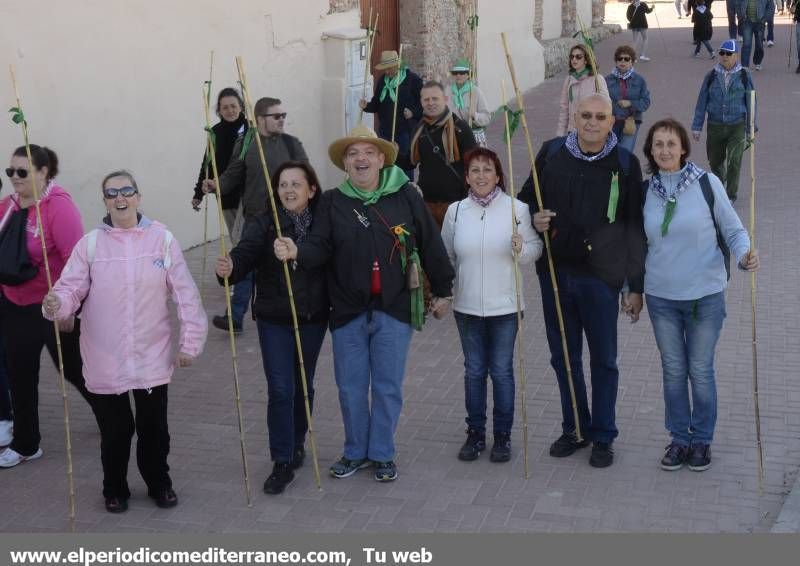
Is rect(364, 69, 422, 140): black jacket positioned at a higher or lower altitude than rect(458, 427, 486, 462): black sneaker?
higher

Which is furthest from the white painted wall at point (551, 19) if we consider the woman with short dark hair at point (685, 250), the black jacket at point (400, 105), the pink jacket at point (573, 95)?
the woman with short dark hair at point (685, 250)

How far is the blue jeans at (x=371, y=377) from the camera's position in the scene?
19.9 feet

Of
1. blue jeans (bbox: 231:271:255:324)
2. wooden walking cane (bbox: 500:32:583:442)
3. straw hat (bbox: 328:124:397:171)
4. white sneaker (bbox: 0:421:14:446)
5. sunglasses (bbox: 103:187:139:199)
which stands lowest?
white sneaker (bbox: 0:421:14:446)

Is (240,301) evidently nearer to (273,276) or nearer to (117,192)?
(273,276)

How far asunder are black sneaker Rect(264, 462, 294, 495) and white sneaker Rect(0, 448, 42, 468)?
1.42 meters

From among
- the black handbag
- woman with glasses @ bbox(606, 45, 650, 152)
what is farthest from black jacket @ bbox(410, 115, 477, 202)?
woman with glasses @ bbox(606, 45, 650, 152)

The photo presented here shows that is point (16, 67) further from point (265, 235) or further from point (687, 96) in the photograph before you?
point (687, 96)

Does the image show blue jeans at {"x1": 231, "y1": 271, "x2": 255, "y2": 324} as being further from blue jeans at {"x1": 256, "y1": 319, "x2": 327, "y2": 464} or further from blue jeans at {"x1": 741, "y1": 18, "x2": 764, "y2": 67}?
blue jeans at {"x1": 741, "y1": 18, "x2": 764, "y2": 67}

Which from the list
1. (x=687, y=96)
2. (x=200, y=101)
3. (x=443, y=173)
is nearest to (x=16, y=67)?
(x=200, y=101)

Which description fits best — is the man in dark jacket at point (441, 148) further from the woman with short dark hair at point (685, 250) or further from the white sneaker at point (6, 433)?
the white sneaker at point (6, 433)

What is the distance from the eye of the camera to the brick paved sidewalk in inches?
230

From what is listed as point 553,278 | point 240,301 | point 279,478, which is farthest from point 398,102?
point 279,478

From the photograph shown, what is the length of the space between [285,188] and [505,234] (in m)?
1.12

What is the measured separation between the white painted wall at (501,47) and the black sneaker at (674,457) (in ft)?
42.2
